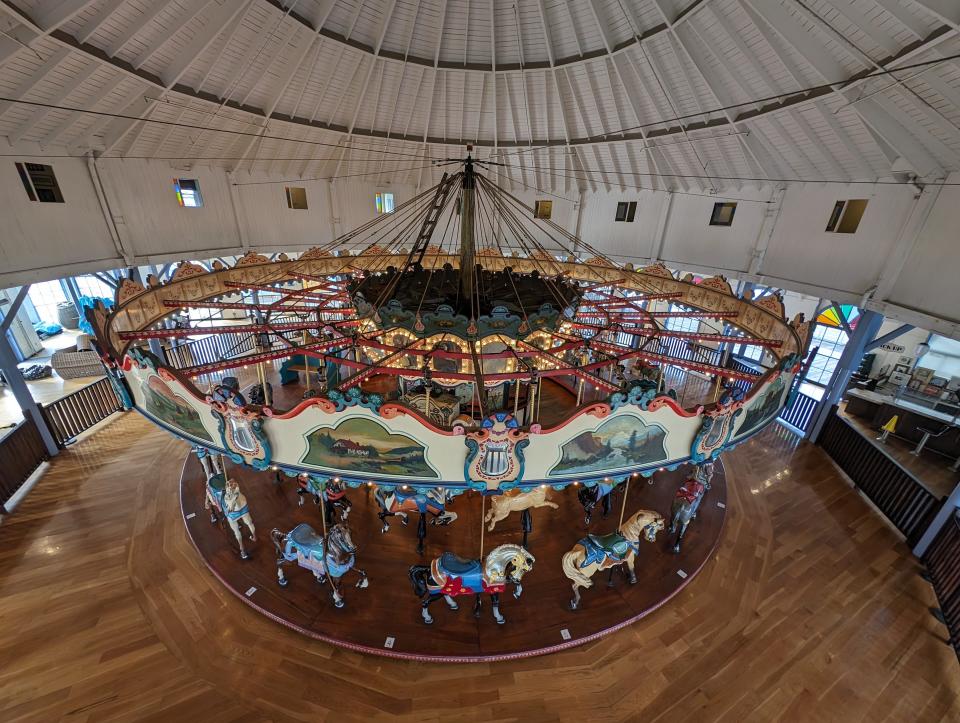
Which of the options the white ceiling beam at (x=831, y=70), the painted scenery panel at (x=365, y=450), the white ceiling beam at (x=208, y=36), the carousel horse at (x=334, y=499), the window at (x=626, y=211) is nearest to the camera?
the painted scenery panel at (x=365, y=450)

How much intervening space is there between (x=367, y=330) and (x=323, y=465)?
373cm

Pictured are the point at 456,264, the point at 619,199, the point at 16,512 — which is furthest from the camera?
the point at 619,199

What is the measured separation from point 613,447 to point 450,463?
2297mm

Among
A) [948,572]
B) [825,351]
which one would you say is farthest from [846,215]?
[825,351]

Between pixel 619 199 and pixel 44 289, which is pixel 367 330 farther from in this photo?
pixel 44 289

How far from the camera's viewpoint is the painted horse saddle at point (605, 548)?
6484 millimetres

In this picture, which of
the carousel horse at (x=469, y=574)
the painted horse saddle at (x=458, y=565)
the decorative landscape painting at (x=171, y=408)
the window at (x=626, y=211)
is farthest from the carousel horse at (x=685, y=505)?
the window at (x=626, y=211)

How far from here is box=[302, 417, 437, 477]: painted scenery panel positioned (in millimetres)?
5074

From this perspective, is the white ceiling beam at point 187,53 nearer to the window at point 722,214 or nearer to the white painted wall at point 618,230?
the white painted wall at point 618,230

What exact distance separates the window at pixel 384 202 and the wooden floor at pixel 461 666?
16147 millimetres

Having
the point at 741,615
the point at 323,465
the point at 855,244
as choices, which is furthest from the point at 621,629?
the point at 855,244

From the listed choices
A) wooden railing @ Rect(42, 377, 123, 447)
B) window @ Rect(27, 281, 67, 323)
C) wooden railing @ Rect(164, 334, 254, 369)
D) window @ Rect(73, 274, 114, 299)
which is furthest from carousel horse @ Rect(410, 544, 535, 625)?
window @ Rect(73, 274, 114, 299)

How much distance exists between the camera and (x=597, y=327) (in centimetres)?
859

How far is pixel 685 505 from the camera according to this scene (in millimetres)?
7902
